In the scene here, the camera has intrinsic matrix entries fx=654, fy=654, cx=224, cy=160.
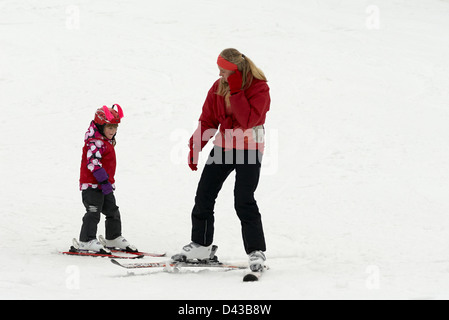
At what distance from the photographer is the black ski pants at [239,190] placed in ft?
17.7

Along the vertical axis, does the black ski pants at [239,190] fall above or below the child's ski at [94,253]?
above

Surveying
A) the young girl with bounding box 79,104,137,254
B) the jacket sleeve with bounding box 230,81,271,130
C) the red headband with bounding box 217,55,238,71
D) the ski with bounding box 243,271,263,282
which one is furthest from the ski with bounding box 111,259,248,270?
the red headband with bounding box 217,55,238,71

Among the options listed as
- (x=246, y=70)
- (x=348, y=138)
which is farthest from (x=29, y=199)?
(x=348, y=138)

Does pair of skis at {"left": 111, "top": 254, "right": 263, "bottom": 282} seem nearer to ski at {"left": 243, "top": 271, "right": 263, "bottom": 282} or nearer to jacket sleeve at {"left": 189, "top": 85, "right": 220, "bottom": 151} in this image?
ski at {"left": 243, "top": 271, "right": 263, "bottom": 282}

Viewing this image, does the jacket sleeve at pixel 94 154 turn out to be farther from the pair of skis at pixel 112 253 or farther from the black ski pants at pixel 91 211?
the pair of skis at pixel 112 253

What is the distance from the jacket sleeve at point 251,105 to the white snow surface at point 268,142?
1.27 meters

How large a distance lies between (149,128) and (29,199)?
342 centimetres

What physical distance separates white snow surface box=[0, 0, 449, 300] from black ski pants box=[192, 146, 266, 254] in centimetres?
38

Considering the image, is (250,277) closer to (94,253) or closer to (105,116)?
(94,253)

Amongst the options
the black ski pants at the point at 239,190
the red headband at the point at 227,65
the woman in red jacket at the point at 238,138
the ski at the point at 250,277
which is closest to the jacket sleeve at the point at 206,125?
the woman in red jacket at the point at 238,138

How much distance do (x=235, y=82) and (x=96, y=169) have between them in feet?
6.10

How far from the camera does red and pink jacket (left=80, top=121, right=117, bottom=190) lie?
6328 millimetres
